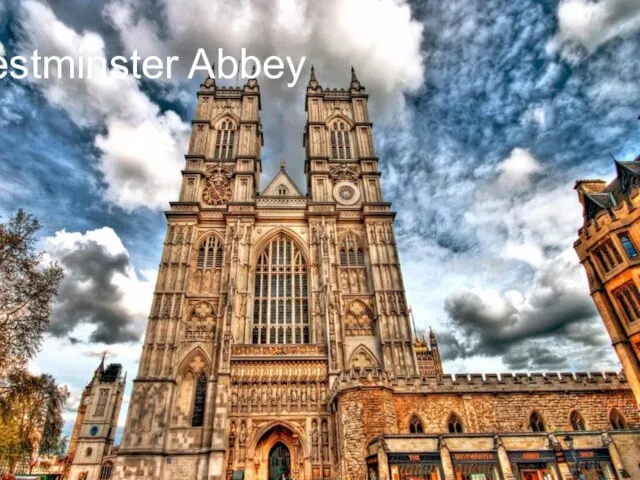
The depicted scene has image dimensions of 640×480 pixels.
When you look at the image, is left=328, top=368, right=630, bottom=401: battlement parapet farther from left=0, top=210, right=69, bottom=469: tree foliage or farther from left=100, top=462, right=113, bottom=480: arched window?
left=100, top=462, right=113, bottom=480: arched window

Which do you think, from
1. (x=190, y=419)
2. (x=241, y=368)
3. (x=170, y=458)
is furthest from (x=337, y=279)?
(x=170, y=458)

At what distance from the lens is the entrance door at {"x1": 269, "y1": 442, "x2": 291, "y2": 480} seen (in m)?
22.9

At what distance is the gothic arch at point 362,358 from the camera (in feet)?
86.6

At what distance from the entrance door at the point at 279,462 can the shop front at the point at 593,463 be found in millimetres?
15222

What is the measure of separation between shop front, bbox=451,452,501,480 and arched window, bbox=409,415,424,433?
175 inches

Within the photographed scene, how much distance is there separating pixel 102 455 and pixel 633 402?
163ft

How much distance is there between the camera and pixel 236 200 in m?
32.3

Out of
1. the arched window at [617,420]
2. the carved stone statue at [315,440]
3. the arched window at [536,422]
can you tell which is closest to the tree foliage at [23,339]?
the carved stone statue at [315,440]

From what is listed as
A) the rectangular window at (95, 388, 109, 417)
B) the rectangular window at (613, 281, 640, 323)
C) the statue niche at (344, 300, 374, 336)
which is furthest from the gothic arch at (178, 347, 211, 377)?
the rectangular window at (95, 388, 109, 417)

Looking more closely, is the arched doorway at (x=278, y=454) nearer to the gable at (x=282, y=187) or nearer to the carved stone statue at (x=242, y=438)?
the carved stone statue at (x=242, y=438)

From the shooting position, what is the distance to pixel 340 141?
37.5 m

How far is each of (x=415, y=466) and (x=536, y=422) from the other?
29.6 feet

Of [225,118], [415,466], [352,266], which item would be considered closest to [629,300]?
[415,466]

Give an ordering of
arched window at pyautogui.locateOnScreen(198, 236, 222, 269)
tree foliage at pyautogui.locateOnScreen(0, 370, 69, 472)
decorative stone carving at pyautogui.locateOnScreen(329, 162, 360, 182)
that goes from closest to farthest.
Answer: tree foliage at pyautogui.locateOnScreen(0, 370, 69, 472) < arched window at pyautogui.locateOnScreen(198, 236, 222, 269) < decorative stone carving at pyautogui.locateOnScreen(329, 162, 360, 182)
